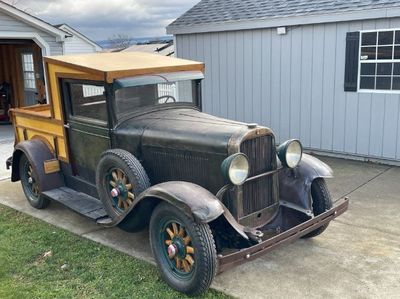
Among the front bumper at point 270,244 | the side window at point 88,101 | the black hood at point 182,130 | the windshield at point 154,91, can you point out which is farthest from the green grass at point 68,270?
the windshield at point 154,91

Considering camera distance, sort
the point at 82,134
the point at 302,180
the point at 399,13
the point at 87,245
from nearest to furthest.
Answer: the point at 302,180, the point at 87,245, the point at 82,134, the point at 399,13

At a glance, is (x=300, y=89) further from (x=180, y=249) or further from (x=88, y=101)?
(x=180, y=249)

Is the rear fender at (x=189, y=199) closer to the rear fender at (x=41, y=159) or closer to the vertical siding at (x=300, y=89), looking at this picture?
the rear fender at (x=41, y=159)

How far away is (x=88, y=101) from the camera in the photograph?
4859 mm

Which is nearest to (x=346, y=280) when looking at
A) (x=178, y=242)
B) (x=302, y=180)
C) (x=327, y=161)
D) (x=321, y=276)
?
(x=321, y=276)

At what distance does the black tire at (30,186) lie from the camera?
214 inches

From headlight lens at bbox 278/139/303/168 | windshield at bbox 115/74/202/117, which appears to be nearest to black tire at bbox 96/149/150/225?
windshield at bbox 115/74/202/117

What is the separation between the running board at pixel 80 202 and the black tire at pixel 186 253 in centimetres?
79

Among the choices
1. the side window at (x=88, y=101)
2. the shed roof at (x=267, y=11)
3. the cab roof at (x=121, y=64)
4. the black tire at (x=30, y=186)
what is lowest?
the black tire at (x=30, y=186)

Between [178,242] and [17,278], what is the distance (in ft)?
5.06

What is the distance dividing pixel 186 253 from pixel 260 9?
21.2 ft

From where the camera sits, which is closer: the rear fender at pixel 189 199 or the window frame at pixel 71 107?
the rear fender at pixel 189 199

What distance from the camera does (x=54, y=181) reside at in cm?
530

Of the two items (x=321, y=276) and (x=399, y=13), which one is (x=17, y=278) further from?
(x=399, y=13)
